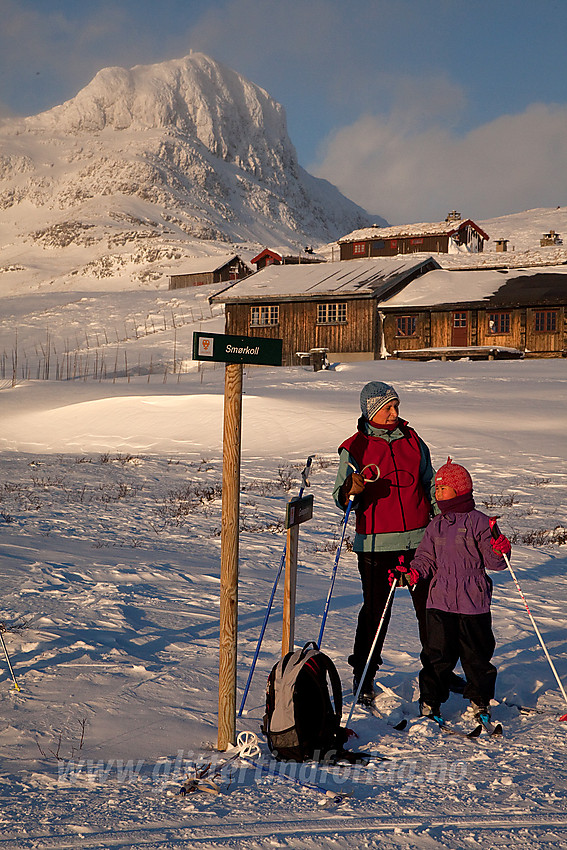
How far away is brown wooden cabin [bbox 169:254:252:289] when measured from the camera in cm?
6675

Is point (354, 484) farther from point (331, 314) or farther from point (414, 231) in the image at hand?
point (414, 231)

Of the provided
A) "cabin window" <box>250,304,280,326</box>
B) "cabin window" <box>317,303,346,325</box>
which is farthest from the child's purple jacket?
"cabin window" <box>250,304,280,326</box>

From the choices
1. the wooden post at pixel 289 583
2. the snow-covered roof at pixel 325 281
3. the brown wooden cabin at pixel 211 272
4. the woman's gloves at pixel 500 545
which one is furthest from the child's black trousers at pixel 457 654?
the brown wooden cabin at pixel 211 272

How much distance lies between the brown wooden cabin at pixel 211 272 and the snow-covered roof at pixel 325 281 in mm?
27124

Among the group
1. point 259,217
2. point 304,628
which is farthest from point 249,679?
point 259,217

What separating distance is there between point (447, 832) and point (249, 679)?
5.74 feet

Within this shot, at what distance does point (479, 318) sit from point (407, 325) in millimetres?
3362

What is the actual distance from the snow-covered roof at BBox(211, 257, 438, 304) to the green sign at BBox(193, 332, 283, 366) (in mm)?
30289

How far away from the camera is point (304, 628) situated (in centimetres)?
578

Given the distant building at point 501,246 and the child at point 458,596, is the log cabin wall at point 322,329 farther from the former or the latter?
the distant building at point 501,246

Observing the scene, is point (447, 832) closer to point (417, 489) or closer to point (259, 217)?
point (417, 489)

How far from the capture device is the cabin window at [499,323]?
32.7 metres

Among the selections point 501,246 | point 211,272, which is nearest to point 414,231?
point 501,246

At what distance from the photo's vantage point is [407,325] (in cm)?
3394
